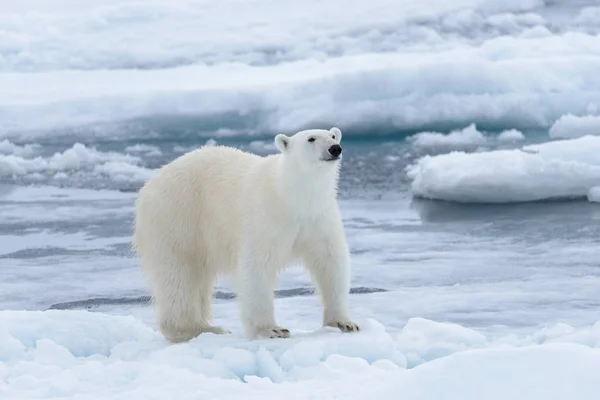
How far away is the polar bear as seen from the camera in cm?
374

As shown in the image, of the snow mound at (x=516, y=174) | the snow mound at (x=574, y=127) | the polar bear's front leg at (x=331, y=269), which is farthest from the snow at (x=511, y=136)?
the polar bear's front leg at (x=331, y=269)

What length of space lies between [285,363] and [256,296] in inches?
15.7

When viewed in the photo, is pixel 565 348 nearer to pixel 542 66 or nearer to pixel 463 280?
pixel 463 280

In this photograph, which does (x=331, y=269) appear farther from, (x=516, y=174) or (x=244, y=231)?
(x=516, y=174)

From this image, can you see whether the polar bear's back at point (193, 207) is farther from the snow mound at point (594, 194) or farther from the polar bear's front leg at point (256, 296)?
the snow mound at point (594, 194)

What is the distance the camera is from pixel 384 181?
1083 centimetres

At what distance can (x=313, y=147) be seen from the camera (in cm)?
373

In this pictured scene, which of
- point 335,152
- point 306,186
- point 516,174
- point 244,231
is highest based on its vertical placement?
point 335,152

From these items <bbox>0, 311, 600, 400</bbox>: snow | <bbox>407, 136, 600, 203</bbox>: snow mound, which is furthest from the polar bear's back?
<bbox>407, 136, 600, 203</bbox>: snow mound

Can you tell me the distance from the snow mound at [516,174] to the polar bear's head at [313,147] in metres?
5.49

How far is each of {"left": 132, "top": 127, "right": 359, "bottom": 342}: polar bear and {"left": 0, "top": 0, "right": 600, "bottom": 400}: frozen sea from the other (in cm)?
20

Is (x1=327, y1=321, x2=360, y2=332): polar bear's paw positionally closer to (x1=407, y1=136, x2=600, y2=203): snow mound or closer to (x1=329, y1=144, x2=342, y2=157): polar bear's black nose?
(x1=329, y1=144, x2=342, y2=157): polar bear's black nose

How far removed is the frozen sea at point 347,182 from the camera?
3.31 m

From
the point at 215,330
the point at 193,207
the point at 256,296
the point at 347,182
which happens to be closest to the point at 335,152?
the point at 256,296
